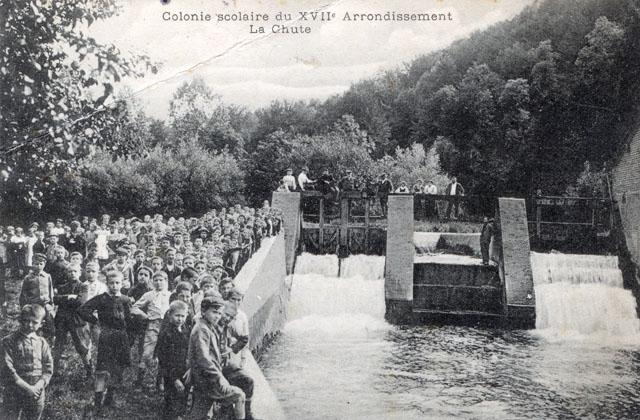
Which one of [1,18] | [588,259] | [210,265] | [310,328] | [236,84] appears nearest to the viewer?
[1,18]

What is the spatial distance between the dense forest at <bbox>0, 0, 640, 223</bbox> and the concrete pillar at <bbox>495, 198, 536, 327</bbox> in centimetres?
389

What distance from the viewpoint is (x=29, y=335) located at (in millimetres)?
6016

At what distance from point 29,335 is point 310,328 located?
6.63 metres

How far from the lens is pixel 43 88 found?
5906 mm

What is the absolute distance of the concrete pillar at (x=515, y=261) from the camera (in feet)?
39.9

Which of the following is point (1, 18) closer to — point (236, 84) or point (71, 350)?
point (71, 350)

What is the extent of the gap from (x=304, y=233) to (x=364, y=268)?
2.34m

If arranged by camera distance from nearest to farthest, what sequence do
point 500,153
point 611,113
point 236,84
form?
point 236,84 < point 611,113 < point 500,153

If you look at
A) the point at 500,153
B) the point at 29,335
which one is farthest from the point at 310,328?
the point at 500,153

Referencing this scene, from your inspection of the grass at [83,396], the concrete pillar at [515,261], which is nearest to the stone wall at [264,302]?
the grass at [83,396]

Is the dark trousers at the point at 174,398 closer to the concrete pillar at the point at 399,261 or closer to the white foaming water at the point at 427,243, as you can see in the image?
the concrete pillar at the point at 399,261

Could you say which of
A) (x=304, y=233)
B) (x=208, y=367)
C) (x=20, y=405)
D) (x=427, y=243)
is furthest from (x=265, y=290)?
(x=427, y=243)

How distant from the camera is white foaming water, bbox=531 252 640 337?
39.0ft

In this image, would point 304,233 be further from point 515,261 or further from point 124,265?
Answer: point 124,265
